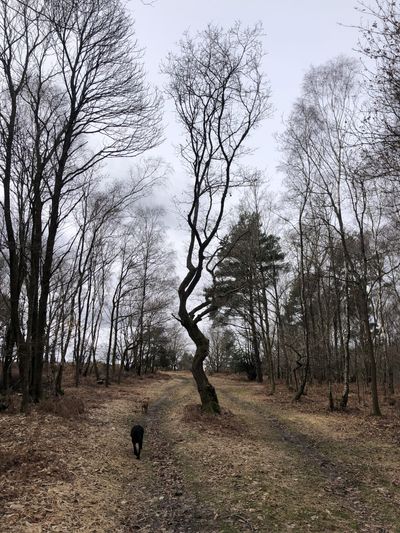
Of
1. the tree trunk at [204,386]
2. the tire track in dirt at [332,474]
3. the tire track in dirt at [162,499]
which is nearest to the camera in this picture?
the tire track in dirt at [162,499]

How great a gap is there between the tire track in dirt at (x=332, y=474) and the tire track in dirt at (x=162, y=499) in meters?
2.15

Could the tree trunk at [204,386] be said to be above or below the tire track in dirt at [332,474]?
above

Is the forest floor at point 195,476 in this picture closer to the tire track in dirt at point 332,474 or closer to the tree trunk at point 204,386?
the tire track in dirt at point 332,474

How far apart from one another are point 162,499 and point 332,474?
11.3ft

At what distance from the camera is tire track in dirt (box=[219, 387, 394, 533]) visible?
5.99 m

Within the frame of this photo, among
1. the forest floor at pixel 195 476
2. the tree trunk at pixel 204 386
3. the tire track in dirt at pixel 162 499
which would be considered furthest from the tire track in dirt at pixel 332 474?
the tire track in dirt at pixel 162 499

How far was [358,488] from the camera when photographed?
290 inches

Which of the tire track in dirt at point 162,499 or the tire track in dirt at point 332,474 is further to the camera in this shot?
the tire track in dirt at point 332,474

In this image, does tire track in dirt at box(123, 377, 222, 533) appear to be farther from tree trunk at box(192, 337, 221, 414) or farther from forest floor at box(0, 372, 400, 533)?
tree trunk at box(192, 337, 221, 414)

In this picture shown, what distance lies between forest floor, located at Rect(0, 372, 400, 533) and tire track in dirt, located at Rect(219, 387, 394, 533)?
3 centimetres

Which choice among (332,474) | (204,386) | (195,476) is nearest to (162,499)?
(195,476)

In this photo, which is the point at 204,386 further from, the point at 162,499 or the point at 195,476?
the point at 162,499

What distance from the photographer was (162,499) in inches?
269

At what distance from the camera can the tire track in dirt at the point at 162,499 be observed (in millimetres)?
5816
